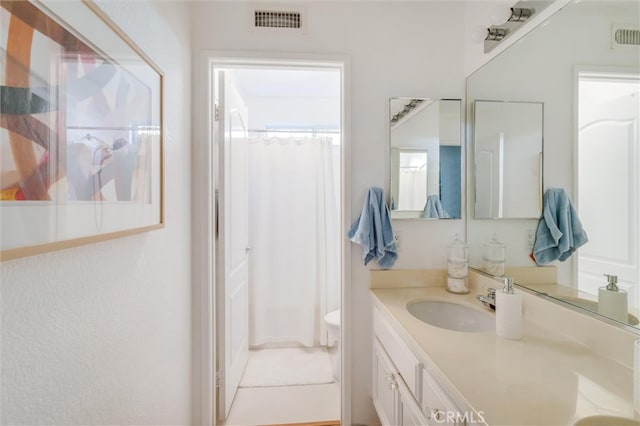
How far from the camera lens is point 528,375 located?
2.19 ft

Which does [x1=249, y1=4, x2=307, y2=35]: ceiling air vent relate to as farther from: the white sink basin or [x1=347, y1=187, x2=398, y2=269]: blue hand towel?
the white sink basin

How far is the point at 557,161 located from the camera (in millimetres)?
949

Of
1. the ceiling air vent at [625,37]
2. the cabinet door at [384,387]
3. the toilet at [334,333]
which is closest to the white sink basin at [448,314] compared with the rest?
the cabinet door at [384,387]

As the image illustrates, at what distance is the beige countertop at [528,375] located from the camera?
0.55 metres

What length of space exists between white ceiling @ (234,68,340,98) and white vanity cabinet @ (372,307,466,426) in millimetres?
1932

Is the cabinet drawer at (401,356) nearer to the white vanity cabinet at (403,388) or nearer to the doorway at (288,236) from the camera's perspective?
the white vanity cabinet at (403,388)

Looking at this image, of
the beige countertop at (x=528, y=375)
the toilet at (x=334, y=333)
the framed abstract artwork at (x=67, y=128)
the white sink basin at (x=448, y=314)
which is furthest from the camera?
the toilet at (x=334, y=333)

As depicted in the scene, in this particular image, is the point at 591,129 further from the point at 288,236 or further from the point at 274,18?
the point at 288,236

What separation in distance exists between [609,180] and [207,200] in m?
1.62

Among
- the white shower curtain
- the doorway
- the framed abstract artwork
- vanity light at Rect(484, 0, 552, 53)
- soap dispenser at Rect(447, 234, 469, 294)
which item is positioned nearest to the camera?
the framed abstract artwork

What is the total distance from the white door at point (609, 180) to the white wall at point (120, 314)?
146cm

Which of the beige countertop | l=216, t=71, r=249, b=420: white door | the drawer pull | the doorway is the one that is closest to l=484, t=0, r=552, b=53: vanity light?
the doorway

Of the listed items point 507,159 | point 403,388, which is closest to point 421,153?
point 507,159

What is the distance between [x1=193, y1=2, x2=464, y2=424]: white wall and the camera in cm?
138
